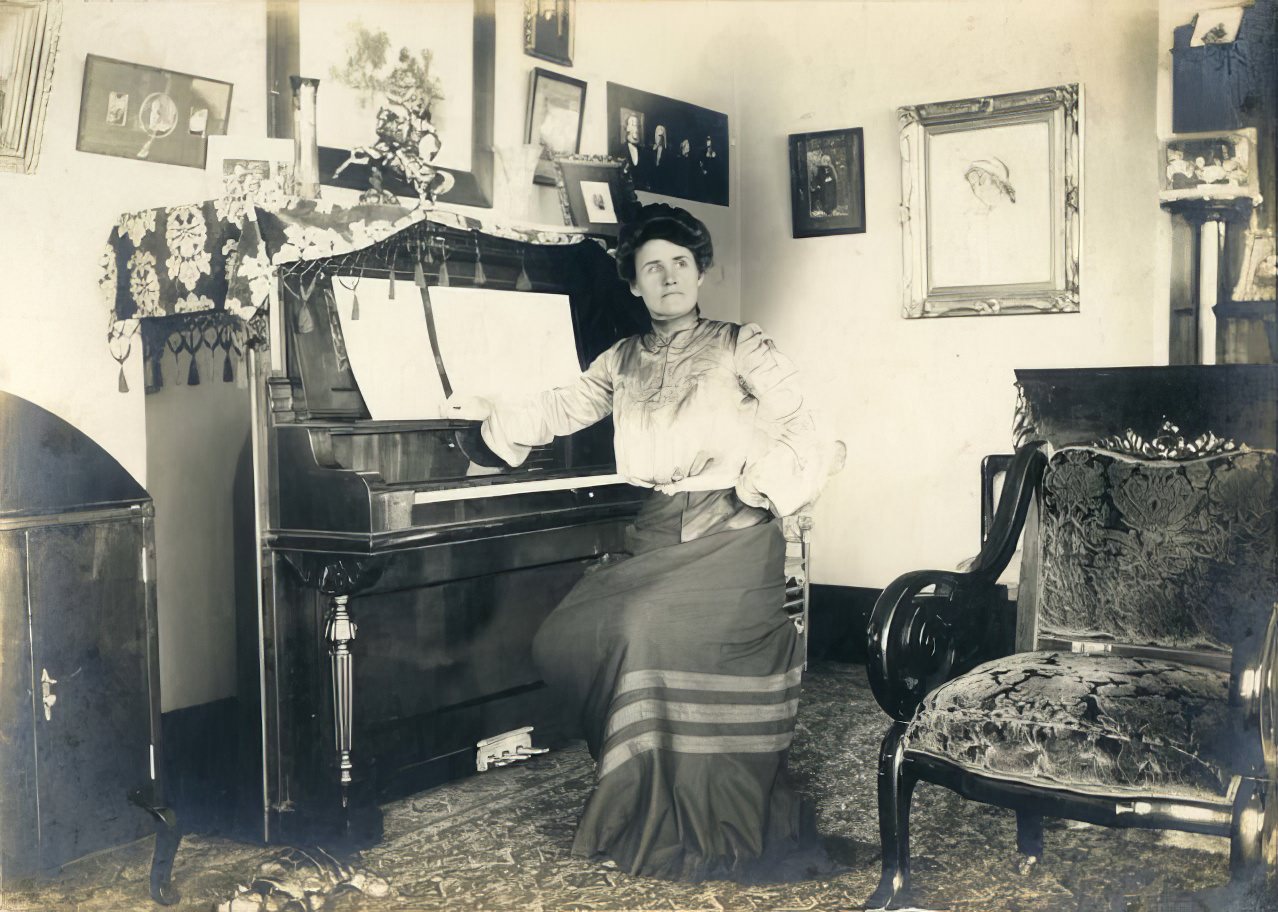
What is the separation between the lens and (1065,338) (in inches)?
104

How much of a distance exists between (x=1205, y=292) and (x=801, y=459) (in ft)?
3.00

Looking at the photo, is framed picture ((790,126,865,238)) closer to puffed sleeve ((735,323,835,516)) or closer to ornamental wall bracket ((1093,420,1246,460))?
puffed sleeve ((735,323,835,516))

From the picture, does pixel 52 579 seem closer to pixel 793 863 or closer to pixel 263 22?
pixel 263 22

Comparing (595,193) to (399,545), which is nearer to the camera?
(399,545)

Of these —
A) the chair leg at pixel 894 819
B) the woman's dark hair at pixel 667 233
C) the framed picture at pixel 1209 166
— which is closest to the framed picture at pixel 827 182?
the woman's dark hair at pixel 667 233

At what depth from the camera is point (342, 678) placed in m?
2.77

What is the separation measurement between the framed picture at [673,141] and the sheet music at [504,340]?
0.49 meters

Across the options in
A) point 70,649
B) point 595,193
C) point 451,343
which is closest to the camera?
point 70,649

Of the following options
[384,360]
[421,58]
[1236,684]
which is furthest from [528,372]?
[1236,684]

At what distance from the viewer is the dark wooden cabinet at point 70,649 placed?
2301mm

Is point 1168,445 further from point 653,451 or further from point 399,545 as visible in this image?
point 399,545

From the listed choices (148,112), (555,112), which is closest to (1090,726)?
(555,112)

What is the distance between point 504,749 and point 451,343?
118cm

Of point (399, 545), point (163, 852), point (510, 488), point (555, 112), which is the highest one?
point (555, 112)
